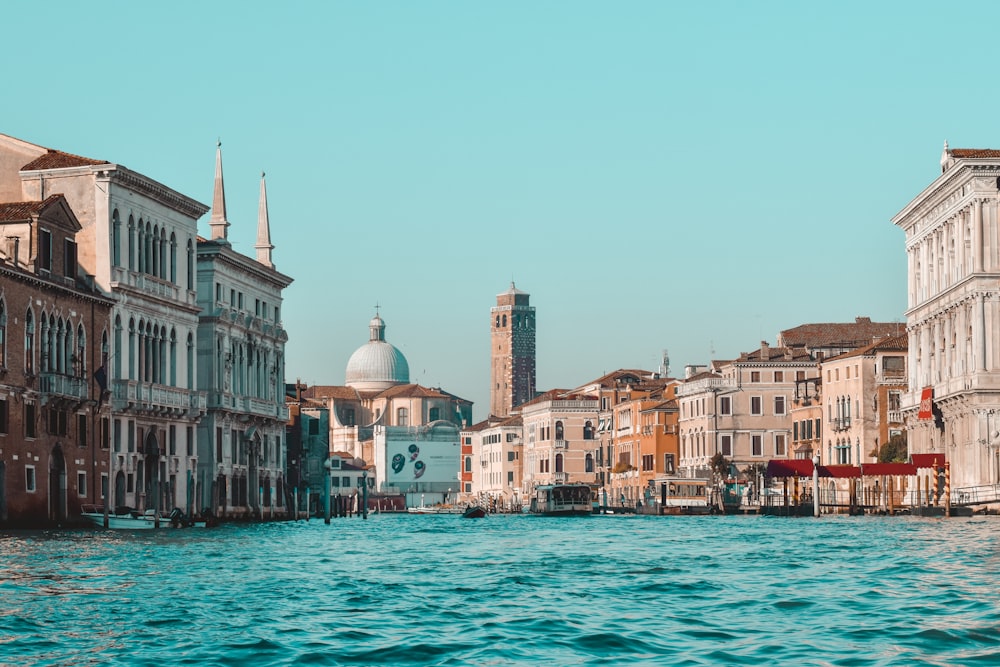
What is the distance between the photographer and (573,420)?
11706cm

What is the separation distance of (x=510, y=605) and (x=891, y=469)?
43.2m

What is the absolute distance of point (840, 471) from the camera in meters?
67.2

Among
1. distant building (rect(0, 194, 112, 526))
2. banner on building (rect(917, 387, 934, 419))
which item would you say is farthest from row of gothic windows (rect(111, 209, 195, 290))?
banner on building (rect(917, 387, 934, 419))

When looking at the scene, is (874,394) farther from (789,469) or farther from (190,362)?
(190,362)

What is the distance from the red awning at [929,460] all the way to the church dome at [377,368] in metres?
103

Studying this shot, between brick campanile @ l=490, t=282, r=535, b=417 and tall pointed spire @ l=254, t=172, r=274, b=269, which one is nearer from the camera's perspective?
tall pointed spire @ l=254, t=172, r=274, b=269

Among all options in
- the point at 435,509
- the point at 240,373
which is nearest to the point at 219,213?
the point at 240,373

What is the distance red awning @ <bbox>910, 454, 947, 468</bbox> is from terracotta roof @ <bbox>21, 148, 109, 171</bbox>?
92.6 ft

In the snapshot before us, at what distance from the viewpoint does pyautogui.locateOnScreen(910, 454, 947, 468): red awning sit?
59812mm

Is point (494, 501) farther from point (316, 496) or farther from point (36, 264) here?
point (36, 264)

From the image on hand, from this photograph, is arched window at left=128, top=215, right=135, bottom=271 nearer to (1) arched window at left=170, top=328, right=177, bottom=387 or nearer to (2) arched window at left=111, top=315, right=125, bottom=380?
(2) arched window at left=111, top=315, right=125, bottom=380

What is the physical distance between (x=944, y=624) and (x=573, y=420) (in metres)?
98.3

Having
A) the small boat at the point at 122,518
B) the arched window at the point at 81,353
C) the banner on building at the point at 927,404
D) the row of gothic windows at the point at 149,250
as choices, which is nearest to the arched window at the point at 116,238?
the row of gothic windows at the point at 149,250

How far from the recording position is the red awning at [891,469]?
2480 inches
